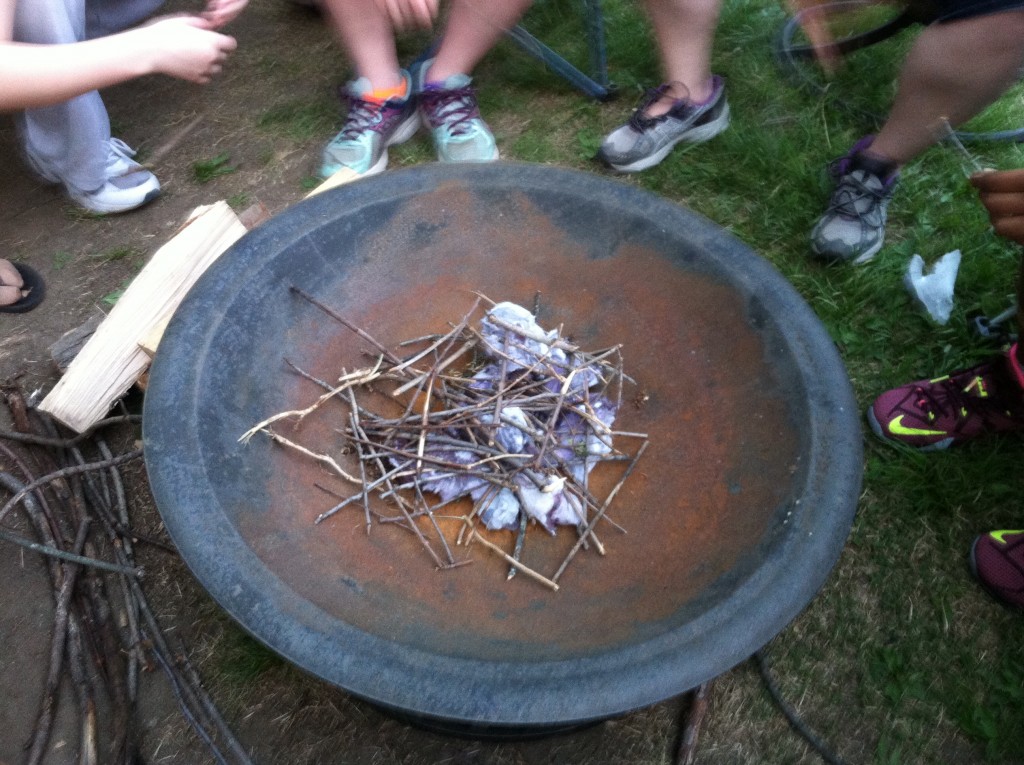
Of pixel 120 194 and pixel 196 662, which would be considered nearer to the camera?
pixel 196 662

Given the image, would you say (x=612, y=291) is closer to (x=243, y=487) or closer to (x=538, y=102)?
(x=243, y=487)

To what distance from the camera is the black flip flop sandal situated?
2.36m

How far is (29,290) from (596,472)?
205cm

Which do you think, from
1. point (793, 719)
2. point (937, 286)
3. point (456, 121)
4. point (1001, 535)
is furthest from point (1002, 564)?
point (456, 121)

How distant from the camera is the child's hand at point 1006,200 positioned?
154cm

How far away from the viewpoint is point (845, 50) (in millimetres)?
2941

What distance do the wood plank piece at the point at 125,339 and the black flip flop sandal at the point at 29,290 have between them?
637 mm

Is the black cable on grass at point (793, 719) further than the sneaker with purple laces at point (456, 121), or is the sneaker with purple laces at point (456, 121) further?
the sneaker with purple laces at point (456, 121)

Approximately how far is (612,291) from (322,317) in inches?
24.5

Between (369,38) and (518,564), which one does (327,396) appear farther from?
(369,38)

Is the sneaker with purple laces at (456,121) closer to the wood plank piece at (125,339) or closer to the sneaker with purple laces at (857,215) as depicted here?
the wood plank piece at (125,339)

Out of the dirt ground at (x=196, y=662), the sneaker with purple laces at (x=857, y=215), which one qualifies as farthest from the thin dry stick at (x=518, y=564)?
the sneaker with purple laces at (x=857, y=215)

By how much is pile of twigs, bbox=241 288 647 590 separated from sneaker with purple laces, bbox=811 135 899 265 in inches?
50.3

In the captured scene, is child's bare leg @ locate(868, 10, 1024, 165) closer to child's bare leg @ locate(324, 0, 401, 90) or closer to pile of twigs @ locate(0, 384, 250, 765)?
child's bare leg @ locate(324, 0, 401, 90)
